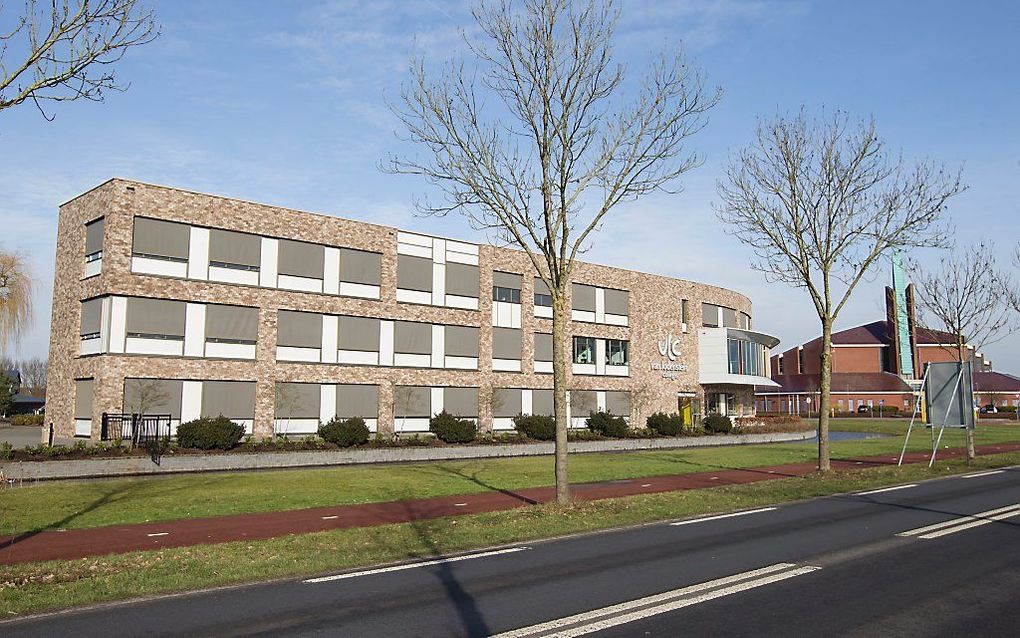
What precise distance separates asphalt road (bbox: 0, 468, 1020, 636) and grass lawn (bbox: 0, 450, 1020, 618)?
65 centimetres

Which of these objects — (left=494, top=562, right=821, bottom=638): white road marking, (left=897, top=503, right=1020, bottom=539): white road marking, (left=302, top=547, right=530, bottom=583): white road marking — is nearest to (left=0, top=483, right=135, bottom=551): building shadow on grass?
(left=302, top=547, right=530, bottom=583): white road marking

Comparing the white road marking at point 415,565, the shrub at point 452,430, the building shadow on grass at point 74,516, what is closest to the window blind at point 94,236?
the building shadow on grass at point 74,516

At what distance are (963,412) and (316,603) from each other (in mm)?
24277

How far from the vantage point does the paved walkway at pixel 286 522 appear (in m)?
12.6

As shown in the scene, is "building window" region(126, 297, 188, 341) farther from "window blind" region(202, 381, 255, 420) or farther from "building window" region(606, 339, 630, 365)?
"building window" region(606, 339, 630, 365)

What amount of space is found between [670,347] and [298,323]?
28587 millimetres

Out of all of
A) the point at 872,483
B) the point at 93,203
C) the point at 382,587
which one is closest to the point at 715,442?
the point at 872,483

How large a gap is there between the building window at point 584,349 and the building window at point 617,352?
141 cm

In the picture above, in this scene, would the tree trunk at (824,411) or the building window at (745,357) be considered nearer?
the tree trunk at (824,411)

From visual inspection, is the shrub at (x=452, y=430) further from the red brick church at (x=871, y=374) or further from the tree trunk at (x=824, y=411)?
the red brick church at (x=871, y=374)

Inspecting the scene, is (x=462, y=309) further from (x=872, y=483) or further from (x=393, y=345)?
(x=872, y=483)

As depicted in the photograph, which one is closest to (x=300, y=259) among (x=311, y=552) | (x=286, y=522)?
(x=286, y=522)

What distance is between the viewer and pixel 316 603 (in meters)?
8.36

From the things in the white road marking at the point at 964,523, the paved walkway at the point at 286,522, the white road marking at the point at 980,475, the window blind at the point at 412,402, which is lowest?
the paved walkway at the point at 286,522
